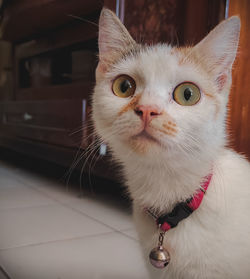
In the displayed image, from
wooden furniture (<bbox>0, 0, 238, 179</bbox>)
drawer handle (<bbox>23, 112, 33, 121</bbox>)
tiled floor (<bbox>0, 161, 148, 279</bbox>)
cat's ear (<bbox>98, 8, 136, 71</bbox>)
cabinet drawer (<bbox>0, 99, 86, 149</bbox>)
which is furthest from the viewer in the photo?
drawer handle (<bbox>23, 112, 33, 121</bbox>)

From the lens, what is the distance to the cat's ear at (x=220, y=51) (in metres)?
0.80

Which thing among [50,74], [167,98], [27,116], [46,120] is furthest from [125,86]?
[50,74]

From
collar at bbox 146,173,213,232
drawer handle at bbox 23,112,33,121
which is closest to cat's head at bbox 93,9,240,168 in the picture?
collar at bbox 146,173,213,232

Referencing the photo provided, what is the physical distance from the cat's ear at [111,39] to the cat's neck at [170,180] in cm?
32

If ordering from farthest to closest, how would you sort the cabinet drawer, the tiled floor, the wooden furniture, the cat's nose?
1. the cabinet drawer
2. the wooden furniture
3. the tiled floor
4. the cat's nose

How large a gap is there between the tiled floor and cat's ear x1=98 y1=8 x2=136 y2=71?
2.13ft

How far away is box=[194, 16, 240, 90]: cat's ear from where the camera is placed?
0.80 m

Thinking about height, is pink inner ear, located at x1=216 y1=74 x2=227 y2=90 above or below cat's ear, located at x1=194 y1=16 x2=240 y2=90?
below

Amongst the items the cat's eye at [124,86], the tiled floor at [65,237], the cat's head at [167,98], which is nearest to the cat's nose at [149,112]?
the cat's head at [167,98]

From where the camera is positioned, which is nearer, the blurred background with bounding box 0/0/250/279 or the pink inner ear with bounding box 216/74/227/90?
the pink inner ear with bounding box 216/74/227/90

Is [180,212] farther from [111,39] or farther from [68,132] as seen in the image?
[68,132]

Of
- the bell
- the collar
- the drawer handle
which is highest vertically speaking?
the drawer handle

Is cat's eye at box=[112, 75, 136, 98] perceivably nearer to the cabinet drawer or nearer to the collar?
the collar

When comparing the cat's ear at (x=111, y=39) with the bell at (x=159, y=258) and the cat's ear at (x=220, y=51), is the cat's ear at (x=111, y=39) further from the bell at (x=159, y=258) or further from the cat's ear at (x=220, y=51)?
the bell at (x=159, y=258)
